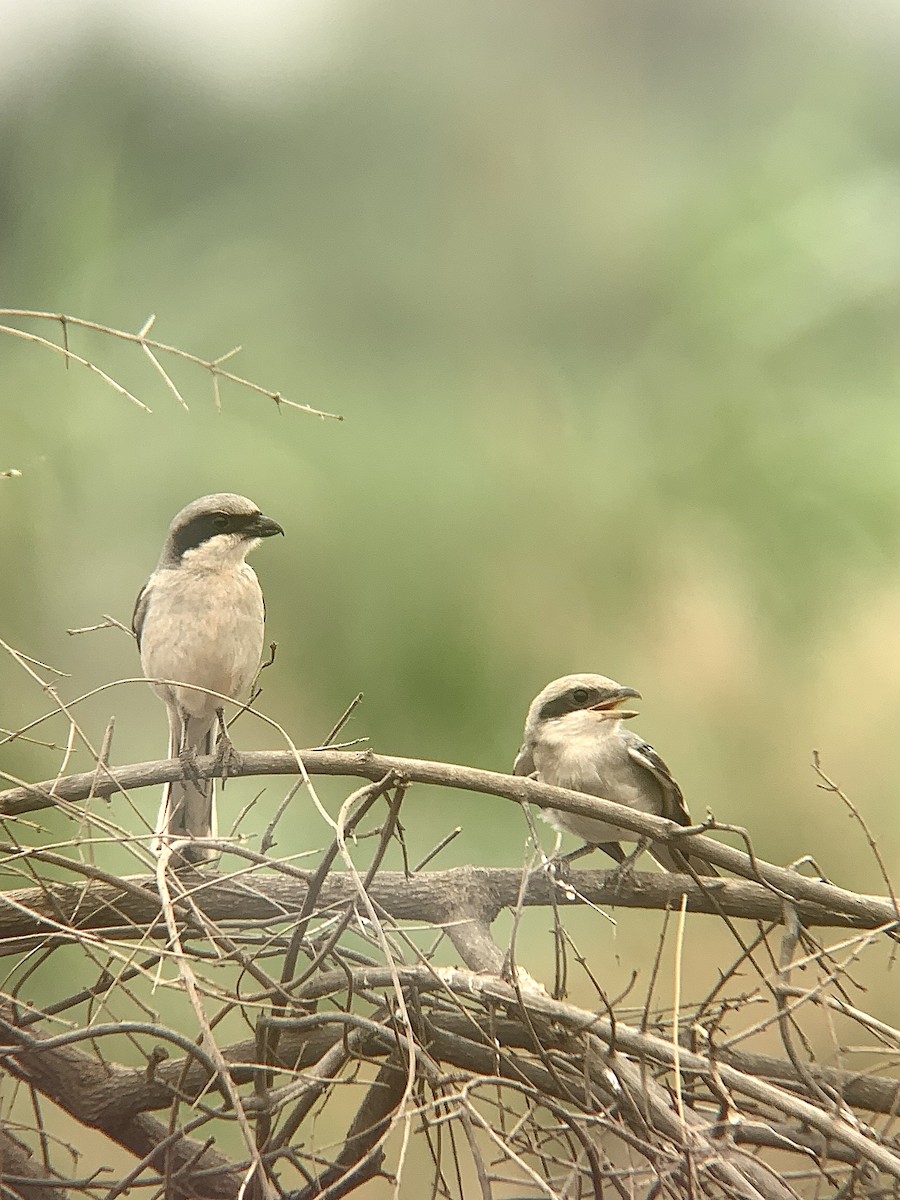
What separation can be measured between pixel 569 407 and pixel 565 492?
17cm

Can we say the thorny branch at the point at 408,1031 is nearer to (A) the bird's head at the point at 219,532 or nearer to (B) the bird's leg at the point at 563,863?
(B) the bird's leg at the point at 563,863

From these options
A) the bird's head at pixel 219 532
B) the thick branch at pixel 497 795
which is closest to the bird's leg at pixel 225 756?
the thick branch at pixel 497 795

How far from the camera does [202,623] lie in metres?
2.00

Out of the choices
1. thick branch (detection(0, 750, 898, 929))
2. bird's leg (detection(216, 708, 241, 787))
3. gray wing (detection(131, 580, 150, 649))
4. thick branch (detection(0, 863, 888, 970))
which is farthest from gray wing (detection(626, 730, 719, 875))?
gray wing (detection(131, 580, 150, 649))

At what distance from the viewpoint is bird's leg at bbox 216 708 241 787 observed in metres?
1.85

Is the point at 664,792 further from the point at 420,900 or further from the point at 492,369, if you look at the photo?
the point at 492,369

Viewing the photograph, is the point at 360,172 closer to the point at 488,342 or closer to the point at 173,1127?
the point at 488,342

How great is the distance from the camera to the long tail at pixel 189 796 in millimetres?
2031

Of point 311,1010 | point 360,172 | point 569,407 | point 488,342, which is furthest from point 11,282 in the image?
point 311,1010

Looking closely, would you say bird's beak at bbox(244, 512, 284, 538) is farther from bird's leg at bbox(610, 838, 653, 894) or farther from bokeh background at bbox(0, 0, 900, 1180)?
bird's leg at bbox(610, 838, 653, 894)

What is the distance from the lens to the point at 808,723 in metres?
2.44

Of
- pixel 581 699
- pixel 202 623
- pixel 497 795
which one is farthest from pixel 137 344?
pixel 497 795

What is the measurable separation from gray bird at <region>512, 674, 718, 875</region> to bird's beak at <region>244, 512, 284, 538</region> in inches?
20.1

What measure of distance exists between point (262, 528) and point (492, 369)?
2.44 feet
